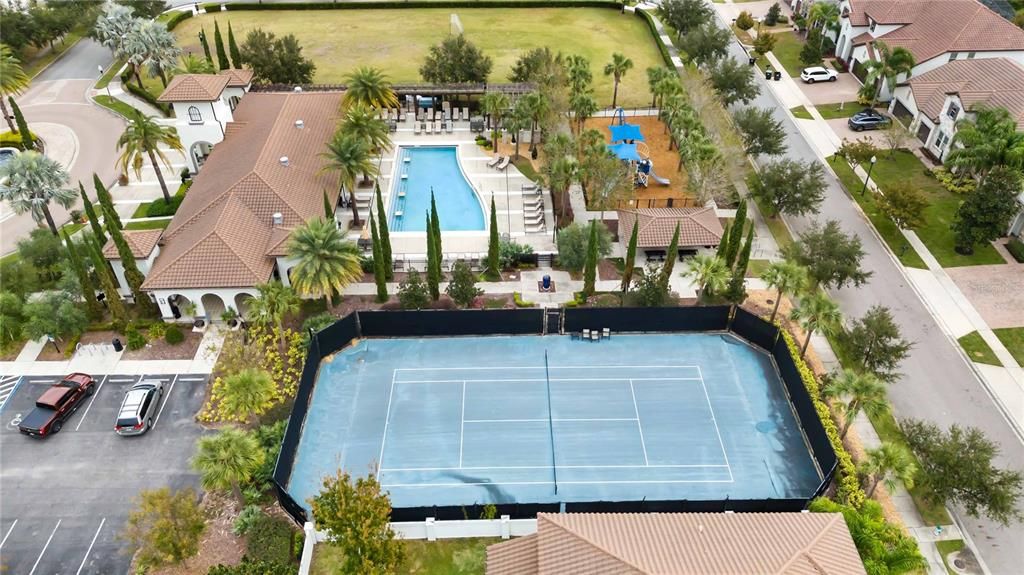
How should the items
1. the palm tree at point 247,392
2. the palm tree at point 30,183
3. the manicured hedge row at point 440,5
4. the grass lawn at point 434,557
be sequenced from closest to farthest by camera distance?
the grass lawn at point 434,557 → the palm tree at point 247,392 → the palm tree at point 30,183 → the manicured hedge row at point 440,5

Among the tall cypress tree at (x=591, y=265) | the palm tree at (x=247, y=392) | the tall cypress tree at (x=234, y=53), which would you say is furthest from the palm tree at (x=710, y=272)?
the tall cypress tree at (x=234, y=53)

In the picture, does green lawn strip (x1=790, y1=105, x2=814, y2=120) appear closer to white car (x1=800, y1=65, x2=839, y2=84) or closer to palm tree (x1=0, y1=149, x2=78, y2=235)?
white car (x1=800, y1=65, x2=839, y2=84)

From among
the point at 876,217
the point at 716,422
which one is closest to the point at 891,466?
the point at 716,422

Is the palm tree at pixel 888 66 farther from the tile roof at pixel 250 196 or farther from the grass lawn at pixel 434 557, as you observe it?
the grass lawn at pixel 434 557

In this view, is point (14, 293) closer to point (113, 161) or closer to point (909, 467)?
point (113, 161)

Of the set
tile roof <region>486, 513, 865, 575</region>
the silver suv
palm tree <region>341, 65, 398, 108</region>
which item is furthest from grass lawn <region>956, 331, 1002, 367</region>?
palm tree <region>341, 65, 398, 108</region>
